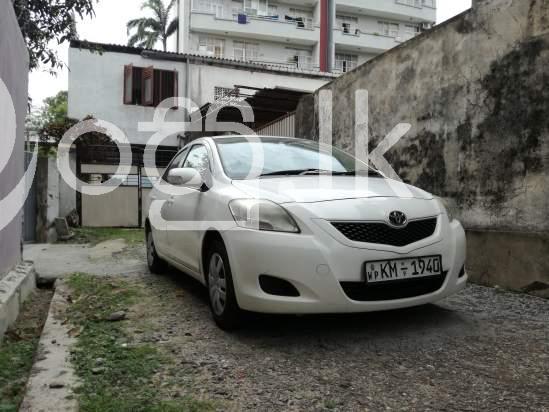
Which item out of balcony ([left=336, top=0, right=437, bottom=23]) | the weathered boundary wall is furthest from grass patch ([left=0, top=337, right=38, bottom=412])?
balcony ([left=336, top=0, right=437, bottom=23])

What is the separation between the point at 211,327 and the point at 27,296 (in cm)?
212

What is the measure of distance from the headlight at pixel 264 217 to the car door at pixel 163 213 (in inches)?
64.4

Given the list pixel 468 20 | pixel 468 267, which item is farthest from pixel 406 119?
pixel 468 267

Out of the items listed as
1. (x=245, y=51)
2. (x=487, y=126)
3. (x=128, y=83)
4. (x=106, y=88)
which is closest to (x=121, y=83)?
(x=128, y=83)

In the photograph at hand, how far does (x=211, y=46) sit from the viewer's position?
27.0 m

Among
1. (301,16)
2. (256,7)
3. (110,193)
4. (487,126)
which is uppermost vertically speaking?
(301,16)

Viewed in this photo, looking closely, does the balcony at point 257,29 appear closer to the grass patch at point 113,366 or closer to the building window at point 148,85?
the building window at point 148,85

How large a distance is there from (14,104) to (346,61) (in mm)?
29298

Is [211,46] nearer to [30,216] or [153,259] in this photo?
[30,216]

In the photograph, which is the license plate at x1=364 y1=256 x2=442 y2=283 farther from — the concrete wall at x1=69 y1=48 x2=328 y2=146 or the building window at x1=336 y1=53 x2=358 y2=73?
the building window at x1=336 y1=53 x2=358 y2=73

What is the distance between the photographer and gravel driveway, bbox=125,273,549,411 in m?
2.26

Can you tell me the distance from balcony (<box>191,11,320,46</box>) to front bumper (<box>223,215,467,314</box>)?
83.5ft

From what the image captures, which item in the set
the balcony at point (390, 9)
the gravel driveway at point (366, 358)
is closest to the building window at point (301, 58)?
the balcony at point (390, 9)

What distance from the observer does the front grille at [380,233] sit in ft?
9.54
